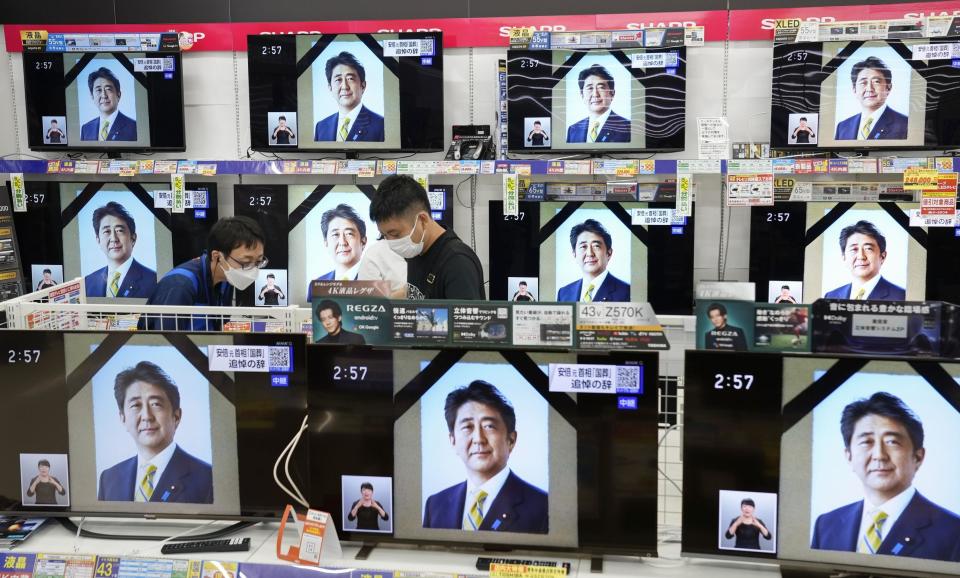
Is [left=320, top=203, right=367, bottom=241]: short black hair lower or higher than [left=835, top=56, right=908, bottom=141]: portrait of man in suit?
lower

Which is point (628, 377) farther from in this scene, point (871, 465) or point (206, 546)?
point (206, 546)

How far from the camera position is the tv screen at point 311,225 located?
5488mm

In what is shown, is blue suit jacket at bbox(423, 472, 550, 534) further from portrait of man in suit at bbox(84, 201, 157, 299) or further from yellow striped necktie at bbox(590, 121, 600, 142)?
portrait of man in suit at bbox(84, 201, 157, 299)

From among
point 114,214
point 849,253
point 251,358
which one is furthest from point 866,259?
point 114,214

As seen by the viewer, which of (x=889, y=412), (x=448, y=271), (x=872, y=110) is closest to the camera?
(x=889, y=412)

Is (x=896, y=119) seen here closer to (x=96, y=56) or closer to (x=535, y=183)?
(x=535, y=183)

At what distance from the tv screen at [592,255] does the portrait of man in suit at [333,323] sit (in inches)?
127

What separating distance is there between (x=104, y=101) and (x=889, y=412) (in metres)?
5.09

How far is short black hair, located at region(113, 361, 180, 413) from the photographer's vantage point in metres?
2.21

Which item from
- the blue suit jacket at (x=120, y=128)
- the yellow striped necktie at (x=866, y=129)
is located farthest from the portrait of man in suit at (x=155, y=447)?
the yellow striped necktie at (x=866, y=129)

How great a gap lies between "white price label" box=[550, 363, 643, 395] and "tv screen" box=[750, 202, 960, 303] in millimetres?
3257

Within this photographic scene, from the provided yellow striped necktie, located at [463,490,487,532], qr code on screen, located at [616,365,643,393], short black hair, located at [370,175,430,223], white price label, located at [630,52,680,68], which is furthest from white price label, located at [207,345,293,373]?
white price label, located at [630,52,680,68]

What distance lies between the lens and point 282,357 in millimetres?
2166

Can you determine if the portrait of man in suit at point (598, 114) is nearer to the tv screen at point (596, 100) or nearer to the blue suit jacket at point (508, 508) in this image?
the tv screen at point (596, 100)
